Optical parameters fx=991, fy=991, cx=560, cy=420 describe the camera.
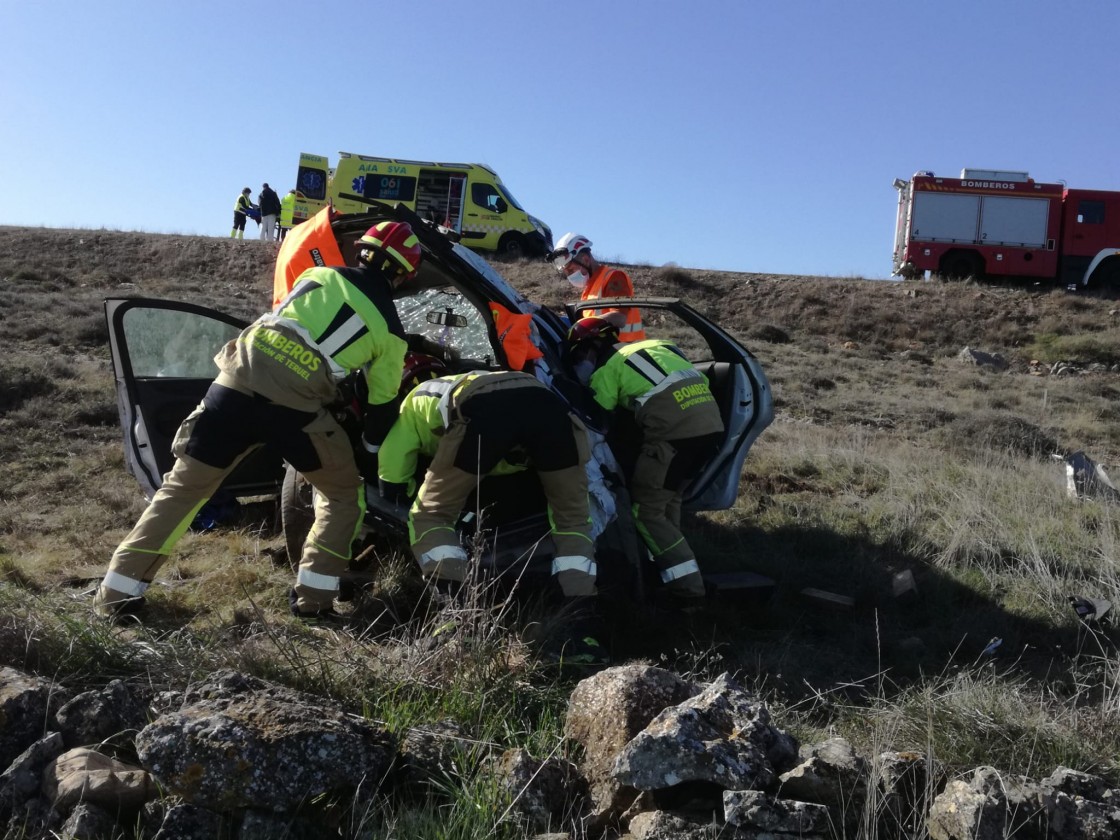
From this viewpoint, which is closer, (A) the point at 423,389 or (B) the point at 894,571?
(A) the point at 423,389

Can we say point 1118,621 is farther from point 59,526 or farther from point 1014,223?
point 1014,223

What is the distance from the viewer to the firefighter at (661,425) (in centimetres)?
495

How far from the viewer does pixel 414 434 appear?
4402 millimetres

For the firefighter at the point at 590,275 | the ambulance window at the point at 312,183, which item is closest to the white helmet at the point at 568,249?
the firefighter at the point at 590,275

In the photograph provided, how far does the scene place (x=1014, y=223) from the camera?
2219cm

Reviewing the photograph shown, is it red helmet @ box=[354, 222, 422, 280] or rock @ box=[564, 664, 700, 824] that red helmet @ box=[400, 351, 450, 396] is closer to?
red helmet @ box=[354, 222, 422, 280]

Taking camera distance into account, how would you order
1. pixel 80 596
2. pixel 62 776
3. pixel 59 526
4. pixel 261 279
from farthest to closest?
pixel 261 279 < pixel 59 526 < pixel 80 596 < pixel 62 776

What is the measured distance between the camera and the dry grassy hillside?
3525 mm

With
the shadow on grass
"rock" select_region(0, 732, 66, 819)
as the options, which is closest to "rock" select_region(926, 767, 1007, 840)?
the shadow on grass

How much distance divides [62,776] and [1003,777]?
2.51m

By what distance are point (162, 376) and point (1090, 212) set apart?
71.0 feet

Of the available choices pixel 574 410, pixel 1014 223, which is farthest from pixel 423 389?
pixel 1014 223

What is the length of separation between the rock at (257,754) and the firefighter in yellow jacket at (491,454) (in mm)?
1326

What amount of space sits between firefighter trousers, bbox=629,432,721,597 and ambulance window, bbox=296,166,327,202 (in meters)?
19.8
